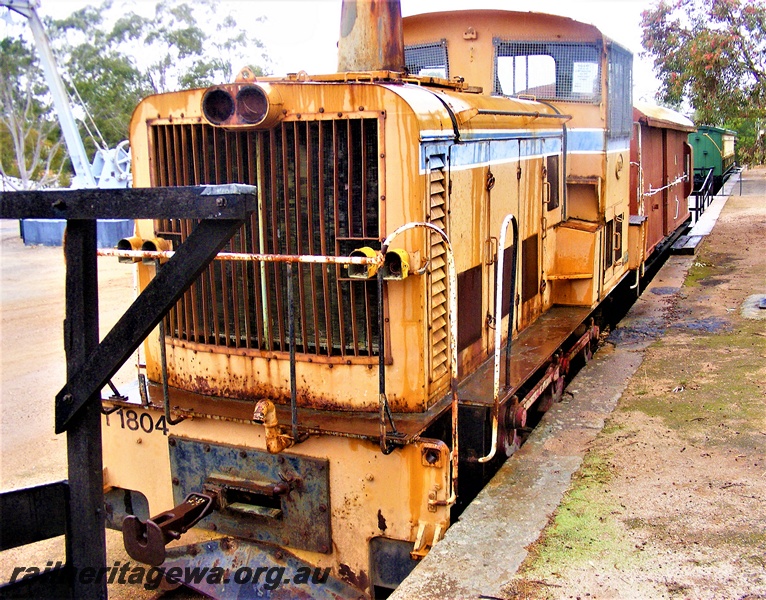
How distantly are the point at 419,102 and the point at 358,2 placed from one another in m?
1.07

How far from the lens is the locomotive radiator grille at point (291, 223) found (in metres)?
3.77

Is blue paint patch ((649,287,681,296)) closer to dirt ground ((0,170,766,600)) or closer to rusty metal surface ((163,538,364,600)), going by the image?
dirt ground ((0,170,766,600))

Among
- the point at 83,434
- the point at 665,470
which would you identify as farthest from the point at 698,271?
the point at 83,434

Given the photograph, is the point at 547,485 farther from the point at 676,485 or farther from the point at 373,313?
the point at 373,313

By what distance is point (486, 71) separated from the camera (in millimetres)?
6016

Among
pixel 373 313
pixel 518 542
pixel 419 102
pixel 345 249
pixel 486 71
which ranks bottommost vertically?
pixel 518 542

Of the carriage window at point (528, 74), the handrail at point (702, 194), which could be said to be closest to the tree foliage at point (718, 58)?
the handrail at point (702, 194)

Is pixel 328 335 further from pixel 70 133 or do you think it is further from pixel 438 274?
pixel 70 133

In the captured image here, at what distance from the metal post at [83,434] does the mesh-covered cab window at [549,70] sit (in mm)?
4260

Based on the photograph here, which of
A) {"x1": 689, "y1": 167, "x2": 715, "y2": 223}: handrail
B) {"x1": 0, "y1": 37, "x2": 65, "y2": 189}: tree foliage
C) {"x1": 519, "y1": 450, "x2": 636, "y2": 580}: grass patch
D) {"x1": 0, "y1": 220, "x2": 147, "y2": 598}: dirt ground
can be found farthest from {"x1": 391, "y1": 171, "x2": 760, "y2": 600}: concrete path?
{"x1": 0, "y1": 37, "x2": 65, "y2": 189}: tree foliage

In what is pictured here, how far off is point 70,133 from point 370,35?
69.8ft

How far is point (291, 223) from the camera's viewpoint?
154 inches

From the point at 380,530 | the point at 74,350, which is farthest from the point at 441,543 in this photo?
the point at 74,350

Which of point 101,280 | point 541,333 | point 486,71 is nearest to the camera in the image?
point 541,333
